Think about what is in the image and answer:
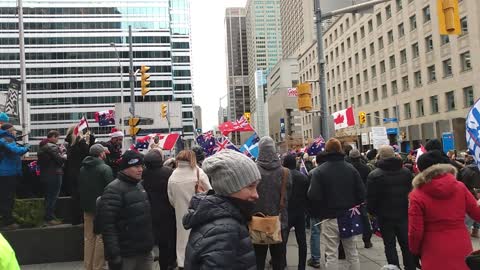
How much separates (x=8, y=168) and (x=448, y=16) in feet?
30.3

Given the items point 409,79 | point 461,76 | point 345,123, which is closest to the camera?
point 345,123

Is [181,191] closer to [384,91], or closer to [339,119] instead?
[339,119]

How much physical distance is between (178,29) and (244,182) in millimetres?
129190

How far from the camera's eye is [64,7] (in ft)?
405

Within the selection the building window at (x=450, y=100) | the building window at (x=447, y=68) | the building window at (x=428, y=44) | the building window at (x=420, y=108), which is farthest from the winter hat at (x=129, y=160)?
the building window at (x=420, y=108)

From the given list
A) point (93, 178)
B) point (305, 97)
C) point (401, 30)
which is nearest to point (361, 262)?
point (93, 178)

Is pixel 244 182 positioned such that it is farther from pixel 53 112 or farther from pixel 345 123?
pixel 53 112

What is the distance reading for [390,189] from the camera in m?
6.47

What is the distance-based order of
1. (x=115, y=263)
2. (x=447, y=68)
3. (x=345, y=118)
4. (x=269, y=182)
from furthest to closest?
1. (x=447, y=68)
2. (x=345, y=118)
3. (x=269, y=182)
4. (x=115, y=263)

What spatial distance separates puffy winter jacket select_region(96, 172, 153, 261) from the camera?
484 cm

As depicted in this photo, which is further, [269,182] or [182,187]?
[182,187]

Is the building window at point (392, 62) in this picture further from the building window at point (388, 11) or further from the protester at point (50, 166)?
the protester at point (50, 166)

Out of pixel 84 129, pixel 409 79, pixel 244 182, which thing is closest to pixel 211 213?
pixel 244 182

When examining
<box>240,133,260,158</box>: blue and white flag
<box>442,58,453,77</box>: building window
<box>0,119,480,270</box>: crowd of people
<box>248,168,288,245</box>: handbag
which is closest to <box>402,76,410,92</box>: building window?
<box>442,58,453,77</box>: building window
